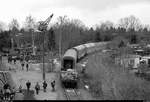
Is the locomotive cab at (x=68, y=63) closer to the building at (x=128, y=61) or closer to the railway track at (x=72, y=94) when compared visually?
the railway track at (x=72, y=94)

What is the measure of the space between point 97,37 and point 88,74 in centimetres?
6203

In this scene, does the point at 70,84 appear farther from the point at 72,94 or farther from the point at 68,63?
the point at 68,63

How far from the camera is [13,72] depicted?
112 ft

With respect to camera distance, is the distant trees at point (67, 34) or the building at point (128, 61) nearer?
the building at point (128, 61)

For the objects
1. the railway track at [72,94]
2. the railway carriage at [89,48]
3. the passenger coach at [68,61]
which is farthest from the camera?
the railway carriage at [89,48]

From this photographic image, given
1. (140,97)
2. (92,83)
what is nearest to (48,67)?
(92,83)

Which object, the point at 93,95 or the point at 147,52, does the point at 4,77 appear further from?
the point at 147,52

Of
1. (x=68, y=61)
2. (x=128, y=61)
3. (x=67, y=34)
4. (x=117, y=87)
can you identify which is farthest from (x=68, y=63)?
(x=67, y=34)

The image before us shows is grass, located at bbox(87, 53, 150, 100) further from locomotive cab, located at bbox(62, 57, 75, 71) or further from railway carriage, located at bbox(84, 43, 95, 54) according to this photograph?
railway carriage, located at bbox(84, 43, 95, 54)

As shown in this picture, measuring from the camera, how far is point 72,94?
24.8 metres

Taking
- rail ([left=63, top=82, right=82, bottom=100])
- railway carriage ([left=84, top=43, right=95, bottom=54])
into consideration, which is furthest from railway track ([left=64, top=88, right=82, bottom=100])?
railway carriage ([left=84, top=43, right=95, bottom=54])

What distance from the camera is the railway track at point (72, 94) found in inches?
914

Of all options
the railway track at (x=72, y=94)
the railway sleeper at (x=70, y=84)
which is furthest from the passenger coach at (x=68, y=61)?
the railway track at (x=72, y=94)

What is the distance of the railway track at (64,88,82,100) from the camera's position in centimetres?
2322
